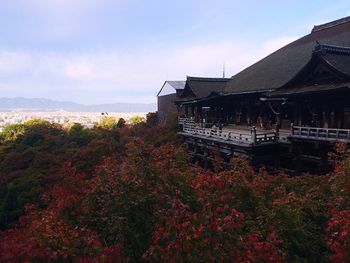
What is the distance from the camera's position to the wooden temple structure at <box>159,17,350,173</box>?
642 inches

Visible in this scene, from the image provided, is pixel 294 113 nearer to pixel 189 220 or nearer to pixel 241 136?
pixel 241 136

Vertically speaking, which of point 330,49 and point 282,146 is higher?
point 330,49

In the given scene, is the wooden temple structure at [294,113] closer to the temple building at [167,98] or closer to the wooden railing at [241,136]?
the wooden railing at [241,136]

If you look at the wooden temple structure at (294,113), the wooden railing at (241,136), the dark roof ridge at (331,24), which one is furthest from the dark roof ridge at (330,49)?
the dark roof ridge at (331,24)

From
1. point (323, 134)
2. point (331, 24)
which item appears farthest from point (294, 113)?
point (331, 24)

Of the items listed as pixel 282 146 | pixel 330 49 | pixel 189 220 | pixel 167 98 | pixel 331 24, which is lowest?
pixel 282 146

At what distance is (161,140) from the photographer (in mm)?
31078

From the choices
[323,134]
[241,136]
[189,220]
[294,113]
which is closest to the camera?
[189,220]

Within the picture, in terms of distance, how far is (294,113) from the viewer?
20500mm

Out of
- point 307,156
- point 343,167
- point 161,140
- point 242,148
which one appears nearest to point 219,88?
point 161,140

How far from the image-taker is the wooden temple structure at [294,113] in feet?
53.5

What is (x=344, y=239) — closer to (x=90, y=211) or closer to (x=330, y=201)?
(x=330, y=201)

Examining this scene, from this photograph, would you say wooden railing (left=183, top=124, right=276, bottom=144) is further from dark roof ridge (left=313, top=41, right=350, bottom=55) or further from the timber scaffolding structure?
dark roof ridge (left=313, top=41, right=350, bottom=55)

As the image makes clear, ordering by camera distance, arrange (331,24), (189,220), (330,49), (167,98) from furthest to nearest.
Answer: (167,98), (331,24), (330,49), (189,220)
